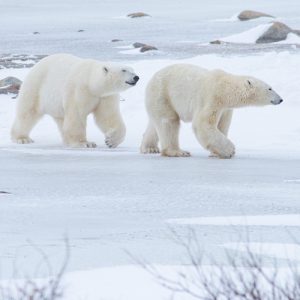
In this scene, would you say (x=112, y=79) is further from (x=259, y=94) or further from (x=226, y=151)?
(x=226, y=151)

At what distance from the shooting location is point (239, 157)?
9266 mm

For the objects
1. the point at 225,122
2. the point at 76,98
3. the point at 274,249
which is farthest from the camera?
the point at 76,98

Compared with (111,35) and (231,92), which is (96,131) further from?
(111,35)

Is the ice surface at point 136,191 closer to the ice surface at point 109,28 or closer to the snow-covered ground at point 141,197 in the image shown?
the snow-covered ground at point 141,197

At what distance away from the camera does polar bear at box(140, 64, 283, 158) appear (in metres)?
9.17

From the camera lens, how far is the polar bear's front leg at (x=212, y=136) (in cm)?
906

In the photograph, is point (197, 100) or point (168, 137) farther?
point (168, 137)

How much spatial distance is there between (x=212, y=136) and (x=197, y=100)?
44cm

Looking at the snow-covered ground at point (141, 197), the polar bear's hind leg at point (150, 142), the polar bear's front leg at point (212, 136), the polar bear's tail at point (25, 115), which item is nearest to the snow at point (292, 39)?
the snow-covered ground at point (141, 197)

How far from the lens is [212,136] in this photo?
356 inches

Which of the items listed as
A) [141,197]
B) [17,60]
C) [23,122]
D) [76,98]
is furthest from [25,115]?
[17,60]

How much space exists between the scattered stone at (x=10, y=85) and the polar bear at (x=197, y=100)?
20.3 feet

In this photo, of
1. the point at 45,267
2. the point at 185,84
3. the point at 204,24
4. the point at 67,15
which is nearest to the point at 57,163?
the point at 185,84

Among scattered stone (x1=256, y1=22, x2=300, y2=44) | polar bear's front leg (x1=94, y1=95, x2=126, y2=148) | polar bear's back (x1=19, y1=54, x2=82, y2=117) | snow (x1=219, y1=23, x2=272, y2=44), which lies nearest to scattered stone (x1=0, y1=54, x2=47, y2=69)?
snow (x1=219, y1=23, x2=272, y2=44)
